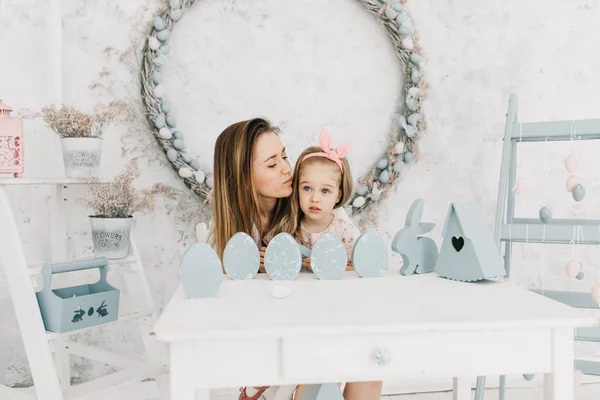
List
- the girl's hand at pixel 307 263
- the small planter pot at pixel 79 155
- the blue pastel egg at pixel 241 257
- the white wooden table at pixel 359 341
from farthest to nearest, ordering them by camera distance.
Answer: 1. the small planter pot at pixel 79 155
2. the girl's hand at pixel 307 263
3. the blue pastel egg at pixel 241 257
4. the white wooden table at pixel 359 341

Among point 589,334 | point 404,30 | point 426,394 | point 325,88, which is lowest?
point 426,394

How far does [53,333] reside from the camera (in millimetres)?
1547

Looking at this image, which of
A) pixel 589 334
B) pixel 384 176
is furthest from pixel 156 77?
pixel 589 334

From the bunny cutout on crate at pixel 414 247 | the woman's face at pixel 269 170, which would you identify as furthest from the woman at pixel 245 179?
the bunny cutout on crate at pixel 414 247

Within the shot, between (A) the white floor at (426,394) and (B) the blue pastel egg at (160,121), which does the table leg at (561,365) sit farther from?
(B) the blue pastel egg at (160,121)

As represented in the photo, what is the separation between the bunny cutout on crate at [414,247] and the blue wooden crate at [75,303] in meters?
0.95

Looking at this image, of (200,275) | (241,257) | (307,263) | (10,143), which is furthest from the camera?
(10,143)

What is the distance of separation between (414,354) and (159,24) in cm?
153

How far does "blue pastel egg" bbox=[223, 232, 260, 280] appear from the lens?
126 centimetres

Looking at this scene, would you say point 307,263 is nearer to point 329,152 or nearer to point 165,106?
point 329,152

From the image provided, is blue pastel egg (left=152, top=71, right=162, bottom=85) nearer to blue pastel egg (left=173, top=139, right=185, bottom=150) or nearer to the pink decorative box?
blue pastel egg (left=173, top=139, right=185, bottom=150)

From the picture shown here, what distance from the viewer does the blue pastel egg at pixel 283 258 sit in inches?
50.4

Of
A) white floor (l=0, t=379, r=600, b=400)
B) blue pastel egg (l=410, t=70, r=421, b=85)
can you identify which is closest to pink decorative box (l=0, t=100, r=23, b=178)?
white floor (l=0, t=379, r=600, b=400)

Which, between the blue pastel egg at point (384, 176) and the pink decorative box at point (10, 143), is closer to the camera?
the pink decorative box at point (10, 143)
